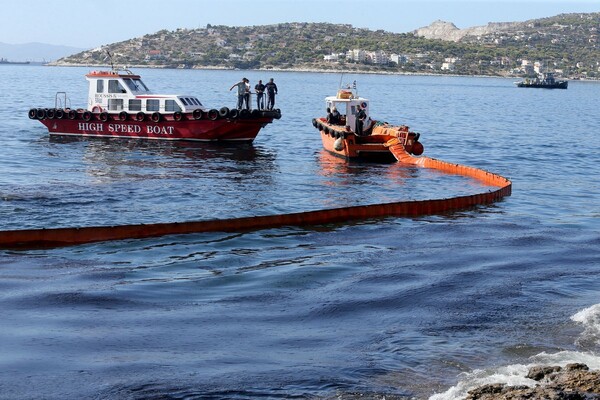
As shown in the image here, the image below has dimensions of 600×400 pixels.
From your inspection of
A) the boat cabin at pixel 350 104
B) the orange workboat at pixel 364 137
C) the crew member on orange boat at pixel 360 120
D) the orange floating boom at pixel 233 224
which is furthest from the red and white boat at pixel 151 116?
the orange floating boom at pixel 233 224

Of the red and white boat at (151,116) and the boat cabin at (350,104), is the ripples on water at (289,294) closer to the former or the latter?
the boat cabin at (350,104)

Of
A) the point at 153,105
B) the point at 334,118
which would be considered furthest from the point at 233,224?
the point at 153,105

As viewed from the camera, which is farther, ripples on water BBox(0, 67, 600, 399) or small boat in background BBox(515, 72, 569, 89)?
small boat in background BBox(515, 72, 569, 89)

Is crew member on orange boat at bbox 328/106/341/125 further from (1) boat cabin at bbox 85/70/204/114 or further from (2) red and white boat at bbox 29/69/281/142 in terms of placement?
(1) boat cabin at bbox 85/70/204/114

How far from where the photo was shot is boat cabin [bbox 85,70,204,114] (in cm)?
4016

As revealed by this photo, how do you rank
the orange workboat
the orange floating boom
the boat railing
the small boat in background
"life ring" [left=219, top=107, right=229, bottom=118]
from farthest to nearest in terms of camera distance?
the small boat in background
the boat railing
"life ring" [left=219, top=107, right=229, bottom=118]
the orange workboat
the orange floating boom

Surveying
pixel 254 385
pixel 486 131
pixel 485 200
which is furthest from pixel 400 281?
pixel 486 131

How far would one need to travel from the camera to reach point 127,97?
4072 centimetres

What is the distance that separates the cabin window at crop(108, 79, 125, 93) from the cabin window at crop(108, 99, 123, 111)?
17.2 inches

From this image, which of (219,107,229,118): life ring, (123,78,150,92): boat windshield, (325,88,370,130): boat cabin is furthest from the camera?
(123,78,150,92): boat windshield

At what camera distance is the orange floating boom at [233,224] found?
57.5 ft

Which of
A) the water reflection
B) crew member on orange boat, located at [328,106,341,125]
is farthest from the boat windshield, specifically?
crew member on orange boat, located at [328,106,341,125]

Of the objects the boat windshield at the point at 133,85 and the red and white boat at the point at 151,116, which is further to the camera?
the boat windshield at the point at 133,85

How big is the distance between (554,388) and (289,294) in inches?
236
